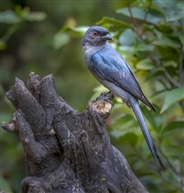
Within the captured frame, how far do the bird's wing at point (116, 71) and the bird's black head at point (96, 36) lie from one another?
13 centimetres

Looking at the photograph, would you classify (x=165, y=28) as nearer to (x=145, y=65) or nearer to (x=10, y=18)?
(x=145, y=65)

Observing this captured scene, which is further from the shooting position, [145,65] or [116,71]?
[145,65]

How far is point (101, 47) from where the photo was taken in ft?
15.2

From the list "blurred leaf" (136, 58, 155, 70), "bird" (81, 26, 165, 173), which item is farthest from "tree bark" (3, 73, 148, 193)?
"blurred leaf" (136, 58, 155, 70)

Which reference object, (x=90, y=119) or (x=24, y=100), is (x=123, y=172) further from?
(x=24, y=100)

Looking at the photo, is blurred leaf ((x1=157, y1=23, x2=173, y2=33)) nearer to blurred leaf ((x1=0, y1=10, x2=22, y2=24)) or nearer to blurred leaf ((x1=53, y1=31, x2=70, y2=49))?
blurred leaf ((x1=53, y1=31, x2=70, y2=49))

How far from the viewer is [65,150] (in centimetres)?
328

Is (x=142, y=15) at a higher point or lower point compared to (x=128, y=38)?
higher

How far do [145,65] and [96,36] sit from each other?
49 cm

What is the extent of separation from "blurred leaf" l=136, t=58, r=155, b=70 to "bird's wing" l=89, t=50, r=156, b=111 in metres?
0.18

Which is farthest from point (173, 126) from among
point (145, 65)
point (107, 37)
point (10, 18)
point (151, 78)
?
point (10, 18)

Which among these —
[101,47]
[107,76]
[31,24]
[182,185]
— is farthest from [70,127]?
[31,24]

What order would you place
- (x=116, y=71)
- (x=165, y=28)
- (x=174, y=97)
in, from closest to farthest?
(x=174, y=97) < (x=116, y=71) < (x=165, y=28)

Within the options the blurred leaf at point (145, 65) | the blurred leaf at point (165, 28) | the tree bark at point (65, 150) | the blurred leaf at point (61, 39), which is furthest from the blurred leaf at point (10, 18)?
the tree bark at point (65, 150)
